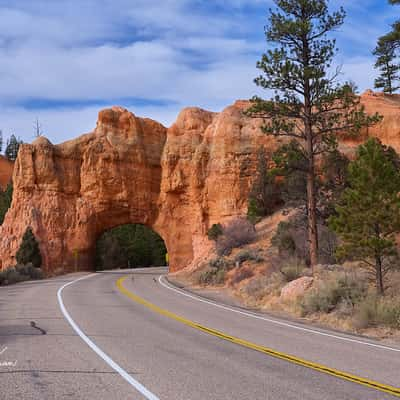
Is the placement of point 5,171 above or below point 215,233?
above

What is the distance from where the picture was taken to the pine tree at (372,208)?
15578mm

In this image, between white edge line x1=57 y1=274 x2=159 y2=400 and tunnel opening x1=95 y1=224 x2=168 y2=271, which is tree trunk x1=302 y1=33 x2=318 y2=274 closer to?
white edge line x1=57 y1=274 x2=159 y2=400

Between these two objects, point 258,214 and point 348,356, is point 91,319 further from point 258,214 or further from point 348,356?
point 258,214

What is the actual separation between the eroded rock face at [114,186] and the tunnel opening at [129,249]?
78.8ft

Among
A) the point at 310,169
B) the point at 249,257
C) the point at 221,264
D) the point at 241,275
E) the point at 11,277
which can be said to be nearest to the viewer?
the point at 310,169

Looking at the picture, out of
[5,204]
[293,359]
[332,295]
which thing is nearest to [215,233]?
[332,295]

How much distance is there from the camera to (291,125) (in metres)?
22.5

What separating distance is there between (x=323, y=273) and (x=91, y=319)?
8.72 meters

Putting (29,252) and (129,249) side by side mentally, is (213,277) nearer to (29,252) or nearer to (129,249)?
(29,252)

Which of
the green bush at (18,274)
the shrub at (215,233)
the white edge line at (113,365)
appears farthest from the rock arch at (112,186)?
the white edge line at (113,365)

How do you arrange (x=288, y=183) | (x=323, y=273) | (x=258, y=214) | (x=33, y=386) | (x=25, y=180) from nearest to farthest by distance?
(x=33, y=386), (x=323, y=273), (x=288, y=183), (x=258, y=214), (x=25, y=180)

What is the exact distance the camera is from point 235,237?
34.5 metres

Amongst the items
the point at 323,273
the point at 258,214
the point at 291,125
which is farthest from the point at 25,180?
the point at 323,273

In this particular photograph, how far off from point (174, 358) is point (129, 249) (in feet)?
235
